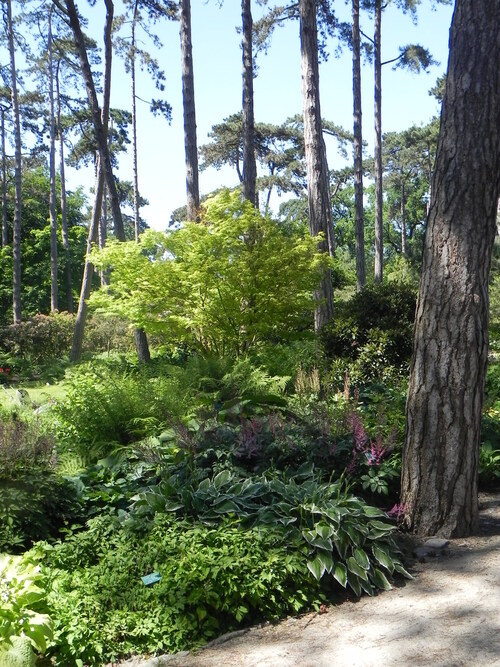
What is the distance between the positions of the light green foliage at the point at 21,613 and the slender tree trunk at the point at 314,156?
739 cm

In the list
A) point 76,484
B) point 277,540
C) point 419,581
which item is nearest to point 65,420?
point 76,484

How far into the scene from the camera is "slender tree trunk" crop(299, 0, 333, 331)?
10477 mm

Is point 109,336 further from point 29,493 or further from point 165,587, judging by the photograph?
point 165,587

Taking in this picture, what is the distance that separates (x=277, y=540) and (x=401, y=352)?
4866mm

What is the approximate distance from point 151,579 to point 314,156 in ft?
27.8

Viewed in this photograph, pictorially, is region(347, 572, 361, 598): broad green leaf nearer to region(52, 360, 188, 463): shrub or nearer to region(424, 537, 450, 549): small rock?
region(424, 537, 450, 549): small rock

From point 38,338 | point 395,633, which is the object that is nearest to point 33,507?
point 395,633

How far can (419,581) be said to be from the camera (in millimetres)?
3621

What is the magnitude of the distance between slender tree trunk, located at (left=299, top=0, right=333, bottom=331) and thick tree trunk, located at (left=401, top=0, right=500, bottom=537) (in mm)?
5884

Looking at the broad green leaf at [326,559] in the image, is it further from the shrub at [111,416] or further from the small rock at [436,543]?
the shrub at [111,416]

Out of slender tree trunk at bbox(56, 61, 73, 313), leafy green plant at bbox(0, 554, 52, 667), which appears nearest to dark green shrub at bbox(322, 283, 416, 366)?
leafy green plant at bbox(0, 554, 52, 667)

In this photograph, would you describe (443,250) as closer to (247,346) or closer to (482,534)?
(482,534)

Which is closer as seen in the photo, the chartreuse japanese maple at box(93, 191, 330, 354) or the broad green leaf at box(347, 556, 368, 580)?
the broad green leaf at box(347, 556, 368, 580)

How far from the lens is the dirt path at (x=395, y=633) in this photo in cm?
281
